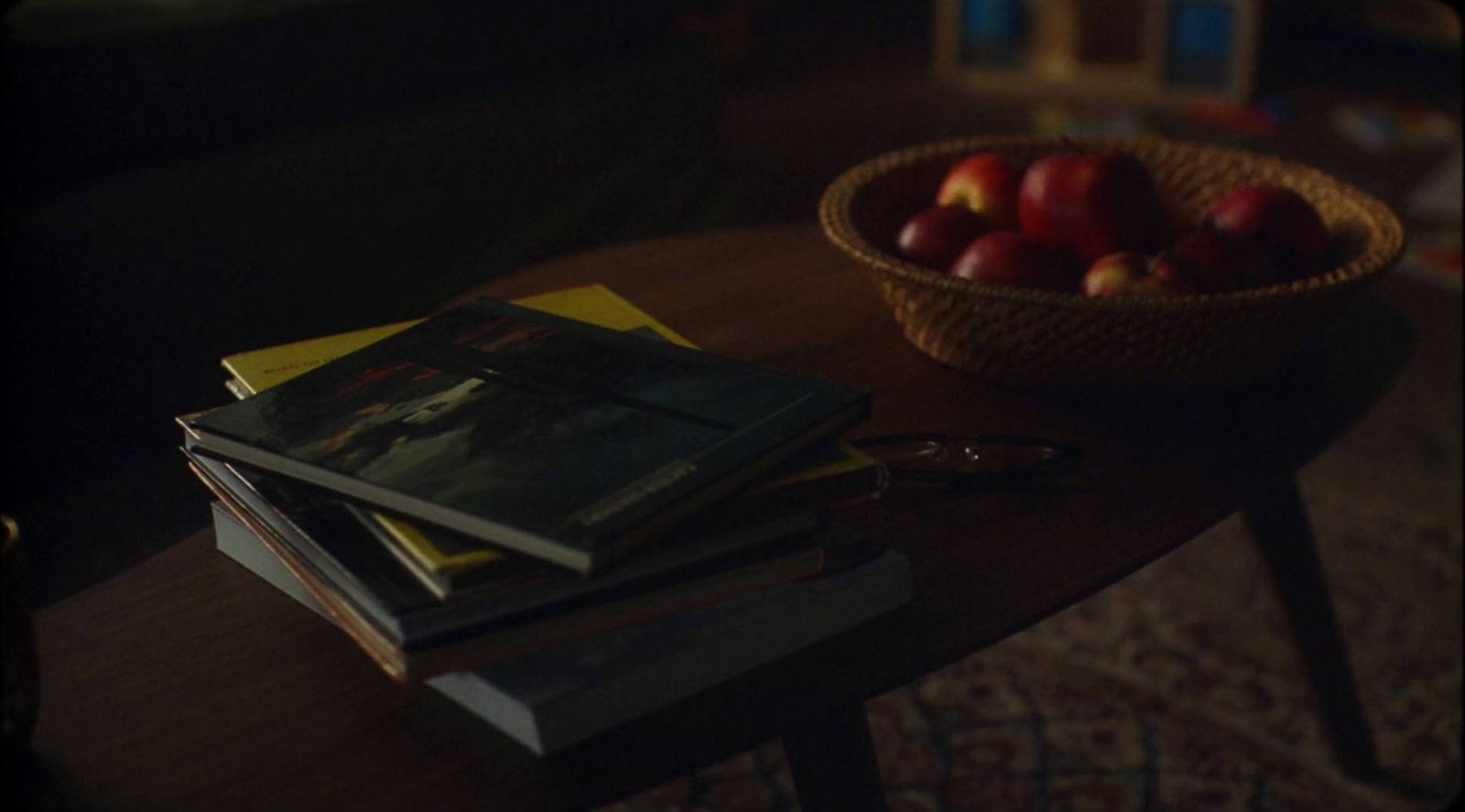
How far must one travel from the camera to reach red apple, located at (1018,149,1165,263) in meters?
0.97

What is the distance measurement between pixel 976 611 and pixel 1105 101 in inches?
106

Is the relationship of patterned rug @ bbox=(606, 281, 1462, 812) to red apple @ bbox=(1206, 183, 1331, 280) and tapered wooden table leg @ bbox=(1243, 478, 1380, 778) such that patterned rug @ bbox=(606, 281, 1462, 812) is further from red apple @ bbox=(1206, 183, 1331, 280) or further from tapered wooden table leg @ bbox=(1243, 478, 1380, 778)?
red apple @ bbox=(1206, 183, 1331, 280)

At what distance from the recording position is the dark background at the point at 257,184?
1218 mm

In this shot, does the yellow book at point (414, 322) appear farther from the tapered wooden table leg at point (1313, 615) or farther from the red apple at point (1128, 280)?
the tapered wooden table leg at point (1313, 615)

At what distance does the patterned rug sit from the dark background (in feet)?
1.92

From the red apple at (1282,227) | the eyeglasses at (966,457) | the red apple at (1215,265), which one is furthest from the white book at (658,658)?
the red apple at (1282,227)

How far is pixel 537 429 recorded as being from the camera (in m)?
0.65

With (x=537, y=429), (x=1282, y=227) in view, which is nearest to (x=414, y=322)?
(x=537, y=429)

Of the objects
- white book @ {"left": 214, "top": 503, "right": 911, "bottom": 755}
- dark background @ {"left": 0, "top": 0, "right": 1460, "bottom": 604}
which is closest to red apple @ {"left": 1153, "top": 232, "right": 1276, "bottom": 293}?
white book @ {"left": 214, "top": 503, "right": 911, "bottom": 755}

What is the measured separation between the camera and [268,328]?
4.69 feet

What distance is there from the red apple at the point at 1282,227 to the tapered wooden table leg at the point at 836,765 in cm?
47

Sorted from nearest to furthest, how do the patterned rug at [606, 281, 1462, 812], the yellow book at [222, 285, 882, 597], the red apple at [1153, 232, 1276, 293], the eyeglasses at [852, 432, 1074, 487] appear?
the yellow book at [222, 285, 882, 597]
the eyeglasses at [852, 432, 1074, 487]
the red apple at [1153, 232, 1276, 293]
the patterned rug at [606, 281, 1462, 812]

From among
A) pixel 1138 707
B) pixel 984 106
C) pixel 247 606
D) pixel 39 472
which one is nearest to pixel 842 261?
pixel 1138 707

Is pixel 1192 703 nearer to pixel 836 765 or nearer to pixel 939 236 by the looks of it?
pixel 939 236
